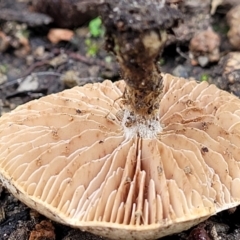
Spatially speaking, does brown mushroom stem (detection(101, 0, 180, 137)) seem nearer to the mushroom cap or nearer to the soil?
the mushroom cap

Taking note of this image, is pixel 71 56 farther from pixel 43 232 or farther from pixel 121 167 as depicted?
pixel 121 167

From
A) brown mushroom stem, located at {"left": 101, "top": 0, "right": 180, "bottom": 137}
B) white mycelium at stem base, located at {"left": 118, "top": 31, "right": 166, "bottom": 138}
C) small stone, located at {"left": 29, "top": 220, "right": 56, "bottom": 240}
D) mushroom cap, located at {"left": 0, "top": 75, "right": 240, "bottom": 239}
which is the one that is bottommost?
small stone, located at {"left": 29, "top": 220, "right": 56, "bottom": 240}

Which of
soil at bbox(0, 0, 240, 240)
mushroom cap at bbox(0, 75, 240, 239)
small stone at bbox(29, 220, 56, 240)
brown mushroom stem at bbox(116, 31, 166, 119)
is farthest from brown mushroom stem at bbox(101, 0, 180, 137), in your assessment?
soil at bbox(0, 0, 240, 240)

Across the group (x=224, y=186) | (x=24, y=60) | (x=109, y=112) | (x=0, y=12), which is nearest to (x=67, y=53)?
(x=24, y=60)

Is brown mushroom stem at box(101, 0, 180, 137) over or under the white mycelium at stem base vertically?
over

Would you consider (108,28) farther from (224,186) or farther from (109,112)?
(224,186)
